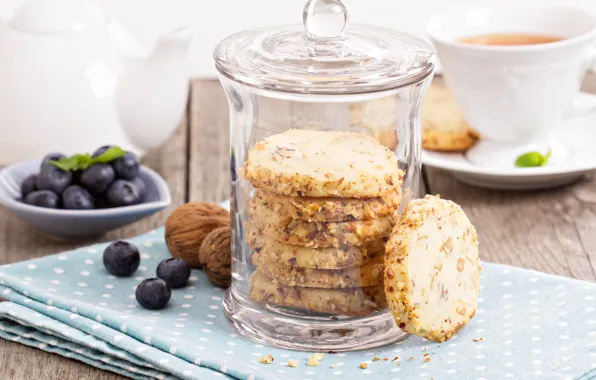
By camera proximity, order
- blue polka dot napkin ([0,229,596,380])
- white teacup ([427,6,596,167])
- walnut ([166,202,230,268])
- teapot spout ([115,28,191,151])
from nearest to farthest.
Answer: blue polka dot napkin ([0,229,596,380]) < walnut ([166,202,230,268]) < white teacup ([427,6,596,167]) < teapot spout ([115,28,191,151])

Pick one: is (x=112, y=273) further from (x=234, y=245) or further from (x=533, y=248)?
(x=533, y=248)

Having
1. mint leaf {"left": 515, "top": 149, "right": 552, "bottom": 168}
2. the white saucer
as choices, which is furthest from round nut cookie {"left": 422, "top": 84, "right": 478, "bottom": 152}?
mint leaf {"left": 515, "top": 149, "right": 552, "bottom": 168}

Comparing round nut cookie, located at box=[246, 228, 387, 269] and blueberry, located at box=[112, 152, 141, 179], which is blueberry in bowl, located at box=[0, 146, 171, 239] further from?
round nut cookie, located at box=[246, 228, 387, 269]

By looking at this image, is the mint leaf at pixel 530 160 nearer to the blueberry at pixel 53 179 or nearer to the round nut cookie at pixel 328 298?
the round nut cookie at pixel 328 298

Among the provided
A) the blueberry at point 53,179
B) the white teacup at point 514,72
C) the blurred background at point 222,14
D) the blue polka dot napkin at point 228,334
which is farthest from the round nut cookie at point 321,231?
the blurred background at point 222,14

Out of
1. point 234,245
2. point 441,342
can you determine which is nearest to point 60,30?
point 234,245

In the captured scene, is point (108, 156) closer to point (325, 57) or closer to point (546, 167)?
point (325, 57)
